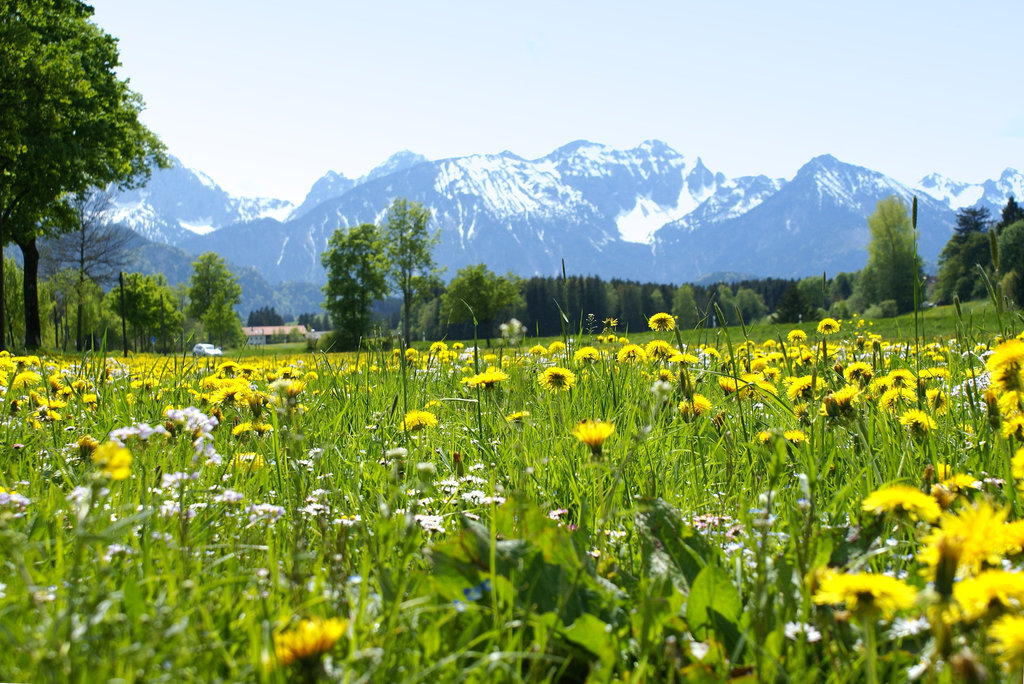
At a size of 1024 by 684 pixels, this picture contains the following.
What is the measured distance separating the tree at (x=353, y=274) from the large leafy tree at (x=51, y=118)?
3572 cm

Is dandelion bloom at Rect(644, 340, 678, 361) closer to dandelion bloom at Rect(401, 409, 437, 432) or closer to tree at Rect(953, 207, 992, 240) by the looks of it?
dandelion bloom at Rect(401, 409, 437, 432)

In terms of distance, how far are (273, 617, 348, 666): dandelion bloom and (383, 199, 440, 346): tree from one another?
6083 centimetres

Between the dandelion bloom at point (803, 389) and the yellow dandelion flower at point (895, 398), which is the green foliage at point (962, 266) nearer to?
the yellow dandelion flower at point (895, 398)

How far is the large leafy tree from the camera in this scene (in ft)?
58.8

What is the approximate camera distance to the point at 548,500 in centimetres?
216

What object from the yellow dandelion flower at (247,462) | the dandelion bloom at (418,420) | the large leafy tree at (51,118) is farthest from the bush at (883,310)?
the yellow dandelion flower at (247,462)

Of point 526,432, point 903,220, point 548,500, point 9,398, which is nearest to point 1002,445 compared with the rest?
point 548,500

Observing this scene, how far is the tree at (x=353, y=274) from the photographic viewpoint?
6128 cm

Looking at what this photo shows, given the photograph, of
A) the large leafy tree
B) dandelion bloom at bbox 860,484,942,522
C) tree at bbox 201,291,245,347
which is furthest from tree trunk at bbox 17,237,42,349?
tree at bbox 201,291,245,347

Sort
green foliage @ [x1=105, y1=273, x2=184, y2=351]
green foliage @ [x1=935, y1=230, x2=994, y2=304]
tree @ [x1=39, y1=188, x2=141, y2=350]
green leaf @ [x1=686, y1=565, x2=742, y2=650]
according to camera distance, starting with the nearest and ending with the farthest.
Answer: green leaf @ [x1=686, y1=565, x2=742, y2=650]
tree @ [x1=39, y1=188, x2=141, y2=350]
green foliage @ [x1=105, y1=273, x2=184, y2=351]
green foliage @ [x1=935, y1=230, x2=994, y2=304]

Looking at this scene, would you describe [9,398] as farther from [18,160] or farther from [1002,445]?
[18,160]

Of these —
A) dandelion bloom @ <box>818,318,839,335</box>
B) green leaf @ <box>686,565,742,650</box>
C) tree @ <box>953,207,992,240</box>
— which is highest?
tree @ <box>953,207,992,240</box>

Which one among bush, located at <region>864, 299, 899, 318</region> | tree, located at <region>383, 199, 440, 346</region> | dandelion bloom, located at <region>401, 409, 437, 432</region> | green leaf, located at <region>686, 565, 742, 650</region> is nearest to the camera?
green leaf, located at <region>686, 565, 742, 650</region>

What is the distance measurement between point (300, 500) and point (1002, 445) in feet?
6.66
